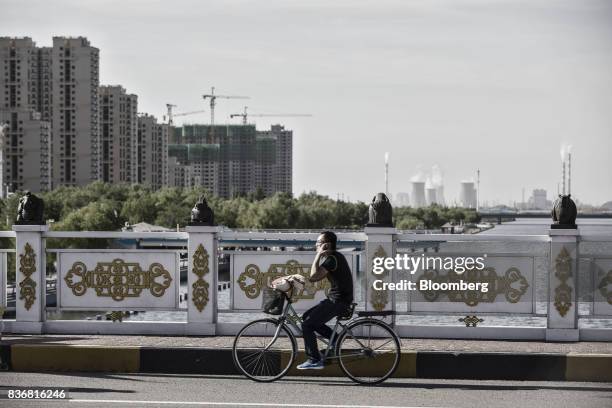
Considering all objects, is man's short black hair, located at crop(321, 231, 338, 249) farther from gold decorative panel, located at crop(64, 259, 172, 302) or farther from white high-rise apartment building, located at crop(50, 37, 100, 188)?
white high-rise apartment building, located at crop(50, 37, 100, 188)

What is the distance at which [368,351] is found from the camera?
10656mm

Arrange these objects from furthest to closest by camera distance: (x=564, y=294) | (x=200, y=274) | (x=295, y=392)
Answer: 1. (x=200, y=274)
2. (x=564, y=294)
3. (x=295, y=392)

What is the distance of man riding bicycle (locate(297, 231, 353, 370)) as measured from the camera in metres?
10.4

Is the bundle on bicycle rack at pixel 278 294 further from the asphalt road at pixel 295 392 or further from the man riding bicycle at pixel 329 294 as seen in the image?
the asphalt road at pixel 295 392

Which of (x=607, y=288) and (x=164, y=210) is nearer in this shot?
(x=607, y=288)

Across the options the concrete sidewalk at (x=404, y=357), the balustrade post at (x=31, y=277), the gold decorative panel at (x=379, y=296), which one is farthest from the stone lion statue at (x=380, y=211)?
the balustrade post at (x=31, y=277)

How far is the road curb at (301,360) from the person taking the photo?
1101 centimetres

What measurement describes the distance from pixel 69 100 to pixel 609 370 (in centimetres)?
18334

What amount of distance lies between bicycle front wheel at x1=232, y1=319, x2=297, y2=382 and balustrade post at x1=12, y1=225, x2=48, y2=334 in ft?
11.2

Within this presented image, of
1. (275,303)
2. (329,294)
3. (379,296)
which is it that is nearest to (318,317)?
(329,294)

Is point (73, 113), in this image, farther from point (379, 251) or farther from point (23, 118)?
point (379, 251)

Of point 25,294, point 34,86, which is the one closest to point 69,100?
point 34,86

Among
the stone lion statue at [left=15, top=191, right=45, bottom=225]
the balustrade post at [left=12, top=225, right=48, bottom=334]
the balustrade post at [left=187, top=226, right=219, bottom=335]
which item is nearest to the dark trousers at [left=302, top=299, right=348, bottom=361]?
the balustrade post at [left=187, top=226, right=219, bottom=335]

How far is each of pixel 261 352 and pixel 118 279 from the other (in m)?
2.87
